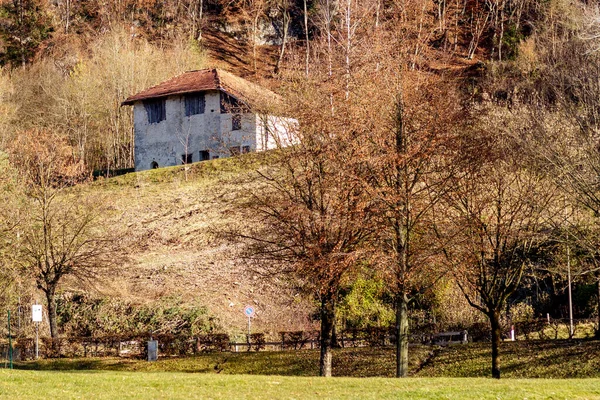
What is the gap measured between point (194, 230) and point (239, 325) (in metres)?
10.6

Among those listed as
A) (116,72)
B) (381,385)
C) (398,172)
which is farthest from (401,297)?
(116,72)

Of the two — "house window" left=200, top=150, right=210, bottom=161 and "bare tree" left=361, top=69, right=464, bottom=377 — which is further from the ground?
"house window" left=200, top=150, right=210, bottom=161

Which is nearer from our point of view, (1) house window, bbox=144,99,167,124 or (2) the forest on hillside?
(2) the forest on hillside

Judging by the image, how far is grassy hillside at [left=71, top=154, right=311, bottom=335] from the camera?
40.0 m

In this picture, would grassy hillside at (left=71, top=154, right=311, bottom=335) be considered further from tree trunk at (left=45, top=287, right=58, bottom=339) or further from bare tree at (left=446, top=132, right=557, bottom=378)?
bare tree at (left=446, top=132, right=557, bottom=378)

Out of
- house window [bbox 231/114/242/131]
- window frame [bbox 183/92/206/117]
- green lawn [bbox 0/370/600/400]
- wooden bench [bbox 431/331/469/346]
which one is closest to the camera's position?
green lawn [bbox 0/370/600/400]

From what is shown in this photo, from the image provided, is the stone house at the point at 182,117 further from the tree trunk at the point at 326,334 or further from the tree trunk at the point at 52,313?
the tree trunk at the point at 326,334

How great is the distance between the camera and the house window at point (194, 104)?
63688 mm

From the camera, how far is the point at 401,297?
26.1 metres

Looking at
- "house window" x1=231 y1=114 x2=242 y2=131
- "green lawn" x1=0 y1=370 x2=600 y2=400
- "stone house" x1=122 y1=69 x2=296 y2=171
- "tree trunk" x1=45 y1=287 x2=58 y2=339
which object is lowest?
"green lawn" x1=0 y1=370 x2=600 y2=400

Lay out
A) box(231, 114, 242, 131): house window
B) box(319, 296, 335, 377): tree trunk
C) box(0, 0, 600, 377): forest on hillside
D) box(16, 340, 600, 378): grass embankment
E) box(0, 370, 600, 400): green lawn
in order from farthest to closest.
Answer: box(231, 114, 242, 131): house window, box(16, 340, 600, 378): grass embankment, box(319, 296, 335, 377): tree trunk, box(0, 0, 600, 377): forest on hillside, box(0, 370, 600, 400): green lawn

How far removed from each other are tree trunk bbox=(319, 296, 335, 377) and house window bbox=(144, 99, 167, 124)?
40.9 meters

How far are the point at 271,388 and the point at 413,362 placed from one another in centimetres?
1324

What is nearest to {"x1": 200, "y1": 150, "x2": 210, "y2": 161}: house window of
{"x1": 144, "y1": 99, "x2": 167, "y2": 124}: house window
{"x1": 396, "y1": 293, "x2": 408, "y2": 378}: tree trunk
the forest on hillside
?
{"x1": 144, "y1": 99, "x2": 167, "y2": 124}: house window
